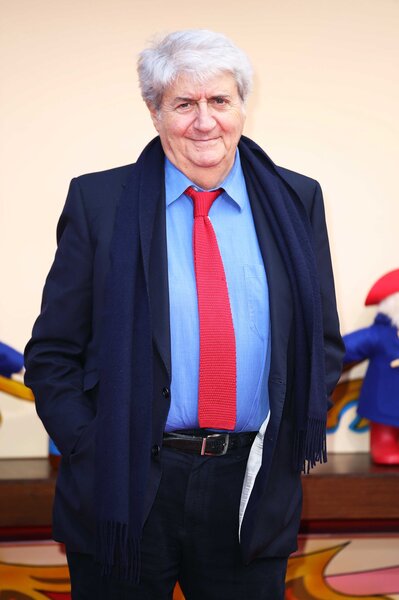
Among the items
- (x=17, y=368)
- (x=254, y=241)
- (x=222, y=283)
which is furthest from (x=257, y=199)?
(x=17, y=368)

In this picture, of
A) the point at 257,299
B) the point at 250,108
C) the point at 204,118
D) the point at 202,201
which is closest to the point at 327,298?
the point at 257,299

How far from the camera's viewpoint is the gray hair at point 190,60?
1.42m

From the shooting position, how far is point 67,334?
1.47 m

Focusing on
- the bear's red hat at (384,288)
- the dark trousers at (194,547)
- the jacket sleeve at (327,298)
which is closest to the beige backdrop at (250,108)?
the bear's red hat at (384,288)

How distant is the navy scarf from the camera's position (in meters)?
1.39

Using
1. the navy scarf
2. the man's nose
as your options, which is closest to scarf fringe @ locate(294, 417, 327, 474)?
the navy scarf

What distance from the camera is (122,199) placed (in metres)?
1.49

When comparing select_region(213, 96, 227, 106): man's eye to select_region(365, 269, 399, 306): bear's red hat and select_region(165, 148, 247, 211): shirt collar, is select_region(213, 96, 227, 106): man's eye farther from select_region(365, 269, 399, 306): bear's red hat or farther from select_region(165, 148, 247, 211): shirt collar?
select_region(365, 269, 399, 306): bear's red hat

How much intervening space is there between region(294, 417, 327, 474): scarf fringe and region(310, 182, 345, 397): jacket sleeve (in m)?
0.12

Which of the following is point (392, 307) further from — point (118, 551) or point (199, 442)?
point (118, 551)

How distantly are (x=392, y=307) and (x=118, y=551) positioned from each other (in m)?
1.42

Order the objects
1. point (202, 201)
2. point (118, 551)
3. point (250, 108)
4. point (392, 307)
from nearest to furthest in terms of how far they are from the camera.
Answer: point (118, 551)
point (202, 201)
point (392, 307)
point (250, 108)

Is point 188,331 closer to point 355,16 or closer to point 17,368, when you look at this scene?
point 17,368

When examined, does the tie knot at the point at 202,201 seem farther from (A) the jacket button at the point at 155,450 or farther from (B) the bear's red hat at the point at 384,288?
(B) the bear's red hat at the point at 384,288
